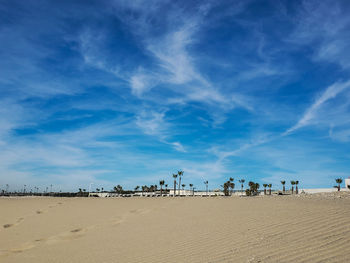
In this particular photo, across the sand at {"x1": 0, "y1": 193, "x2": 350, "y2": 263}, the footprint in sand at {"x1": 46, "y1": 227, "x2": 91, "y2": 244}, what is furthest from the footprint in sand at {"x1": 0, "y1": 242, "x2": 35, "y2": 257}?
the footprint in sand at {"x1": 46, "y1": 227, "x2": 91, "y2": 244}

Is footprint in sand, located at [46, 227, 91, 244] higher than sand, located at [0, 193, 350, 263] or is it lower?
lower

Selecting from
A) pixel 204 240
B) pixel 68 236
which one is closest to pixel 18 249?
pixel 68 236

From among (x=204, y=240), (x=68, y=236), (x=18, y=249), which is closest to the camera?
(x=204, y=240)

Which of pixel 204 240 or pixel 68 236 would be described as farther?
A: pixel 68 236

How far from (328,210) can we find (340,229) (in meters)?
2.25

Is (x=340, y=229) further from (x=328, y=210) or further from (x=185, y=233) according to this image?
(x=185, y=233)

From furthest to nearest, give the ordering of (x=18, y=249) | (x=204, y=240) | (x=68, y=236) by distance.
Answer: (x=68, y=236) < (x=18, y=249) < (x=204, y=240)

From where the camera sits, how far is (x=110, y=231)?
11539 millimetres

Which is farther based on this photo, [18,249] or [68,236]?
[68,236]

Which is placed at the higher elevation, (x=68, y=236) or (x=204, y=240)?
(x=204, y=240)

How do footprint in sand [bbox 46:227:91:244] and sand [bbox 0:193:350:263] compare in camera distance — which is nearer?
sand [bbox 0:193:350:263]

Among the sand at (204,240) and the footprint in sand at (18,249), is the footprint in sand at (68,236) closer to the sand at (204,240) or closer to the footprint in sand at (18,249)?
the sand at (204,240)

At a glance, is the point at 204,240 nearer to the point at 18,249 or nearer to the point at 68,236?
the point at 68,236

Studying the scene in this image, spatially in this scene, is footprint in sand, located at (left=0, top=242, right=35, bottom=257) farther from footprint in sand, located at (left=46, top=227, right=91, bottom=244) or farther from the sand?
footprint in sand, located at (left=46, top=227, right=91, bottom=244)
